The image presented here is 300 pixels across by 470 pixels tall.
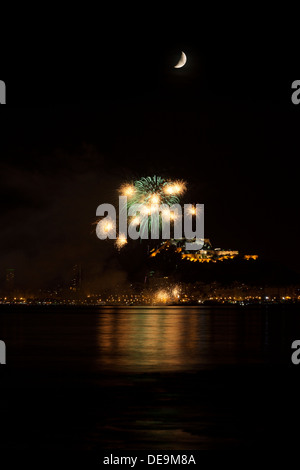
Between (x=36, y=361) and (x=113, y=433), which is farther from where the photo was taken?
(x=36, y=361)

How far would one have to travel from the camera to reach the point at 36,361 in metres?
38.9

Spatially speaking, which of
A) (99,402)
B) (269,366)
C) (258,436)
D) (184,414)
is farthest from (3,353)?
(258,436)

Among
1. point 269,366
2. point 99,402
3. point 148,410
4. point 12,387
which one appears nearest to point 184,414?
point 148,410

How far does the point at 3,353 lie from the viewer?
45000 millimetres
